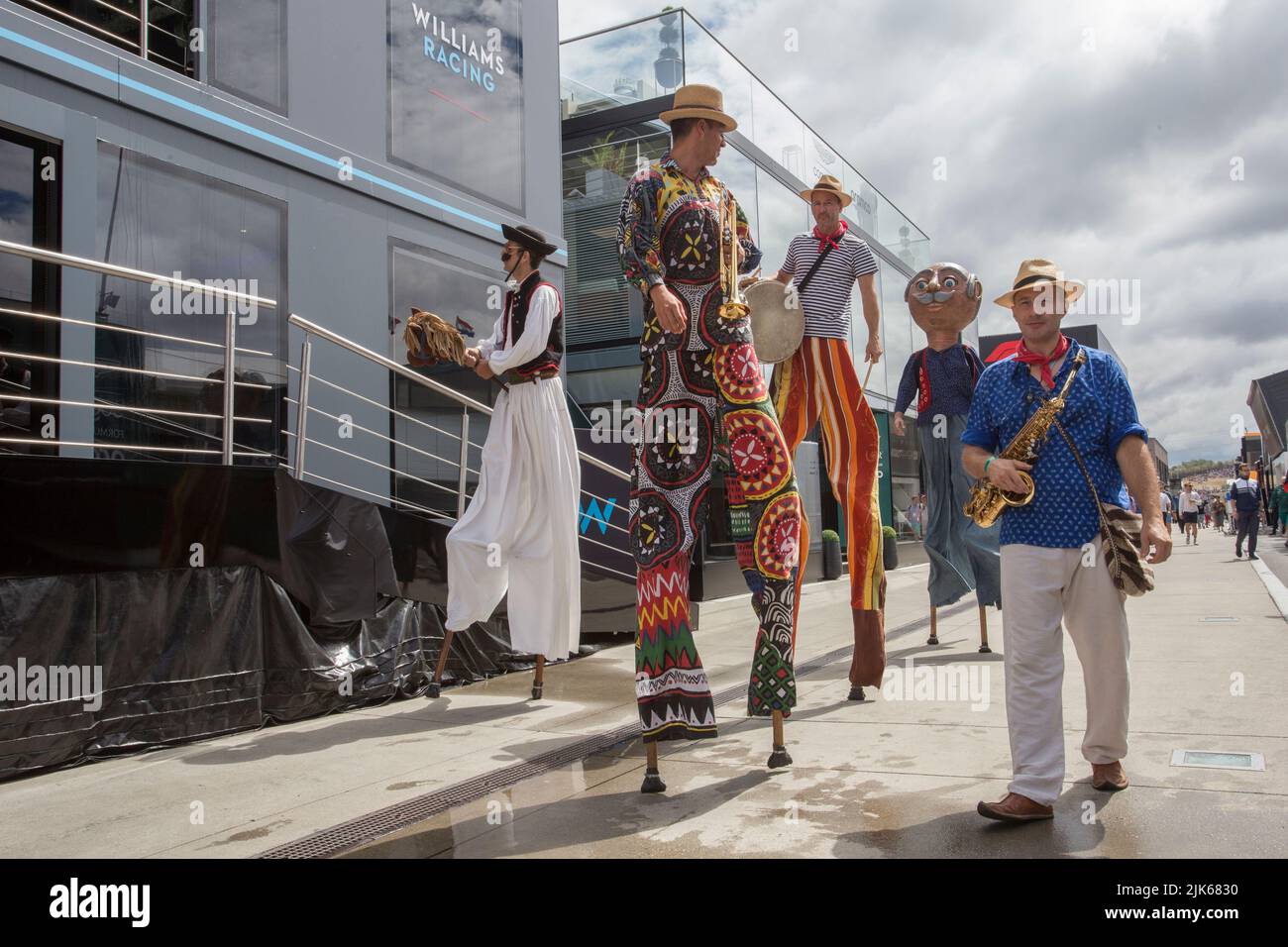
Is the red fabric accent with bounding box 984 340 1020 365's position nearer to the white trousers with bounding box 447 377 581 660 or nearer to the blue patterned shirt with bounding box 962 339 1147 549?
the blue patterned shirt with bounding box 962 339 1147 549

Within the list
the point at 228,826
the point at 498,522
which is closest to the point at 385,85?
the point at 498,522

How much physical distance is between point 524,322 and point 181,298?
286cm

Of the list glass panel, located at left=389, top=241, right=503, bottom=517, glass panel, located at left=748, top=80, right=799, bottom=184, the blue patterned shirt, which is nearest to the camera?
the blue patterned shirt

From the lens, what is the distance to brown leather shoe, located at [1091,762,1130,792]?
2938 mm

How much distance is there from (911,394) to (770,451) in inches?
126

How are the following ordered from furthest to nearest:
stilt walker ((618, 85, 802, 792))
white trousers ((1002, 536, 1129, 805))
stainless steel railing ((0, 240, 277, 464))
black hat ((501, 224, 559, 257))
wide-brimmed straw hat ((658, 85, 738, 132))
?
1. black hat ((501, 224, 559, 257))
2. stainless steel railing ((0, 240, 277, 464))
3. wide-brimmed straw hat ((658, 85, 738, 132))
4. stilt walker ((618, 85, 802, 792))
5. white trousers ((1002, 536, 1129, 805))

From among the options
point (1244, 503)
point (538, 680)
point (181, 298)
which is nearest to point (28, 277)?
point (181, 298)

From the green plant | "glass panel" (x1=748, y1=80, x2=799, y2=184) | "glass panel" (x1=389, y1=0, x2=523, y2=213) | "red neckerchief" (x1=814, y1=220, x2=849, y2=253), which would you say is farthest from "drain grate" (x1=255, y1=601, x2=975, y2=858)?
"glass panel" (x1=748, y1=80, x2=799, y2=184)

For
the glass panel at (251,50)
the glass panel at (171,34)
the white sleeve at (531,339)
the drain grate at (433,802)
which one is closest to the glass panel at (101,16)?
the glass panel at (171,34)

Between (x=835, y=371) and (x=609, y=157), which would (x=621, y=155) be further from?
(x=835, y=371)

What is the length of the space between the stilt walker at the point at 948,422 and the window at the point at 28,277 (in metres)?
5.09

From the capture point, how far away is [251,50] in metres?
7.30

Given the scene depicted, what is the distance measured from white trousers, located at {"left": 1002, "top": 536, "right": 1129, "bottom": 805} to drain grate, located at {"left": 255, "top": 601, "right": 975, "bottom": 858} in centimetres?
163
